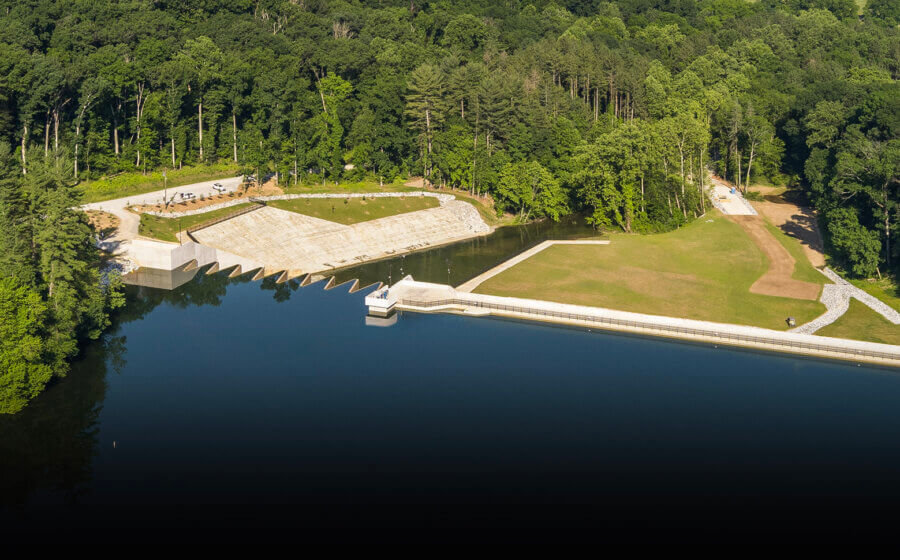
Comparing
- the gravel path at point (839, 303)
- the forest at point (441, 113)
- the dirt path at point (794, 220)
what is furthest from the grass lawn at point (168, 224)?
the dirt path at point (794, 220)

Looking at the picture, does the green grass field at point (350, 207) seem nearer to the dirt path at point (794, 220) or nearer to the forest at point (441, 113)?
the forest at point (441, 113)

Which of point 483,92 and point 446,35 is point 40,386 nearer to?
point 483,92

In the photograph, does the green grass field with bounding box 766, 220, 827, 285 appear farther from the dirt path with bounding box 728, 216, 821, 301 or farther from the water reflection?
the water reflection

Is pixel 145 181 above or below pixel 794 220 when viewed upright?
above

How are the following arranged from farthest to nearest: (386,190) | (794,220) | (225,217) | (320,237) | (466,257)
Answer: (386,190) < (794,220) < (466,257) < (225,217) < (320,237)

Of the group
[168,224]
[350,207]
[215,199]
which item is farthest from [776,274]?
[168,224]

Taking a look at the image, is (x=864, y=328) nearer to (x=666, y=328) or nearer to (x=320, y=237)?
(x=666, y=328)
